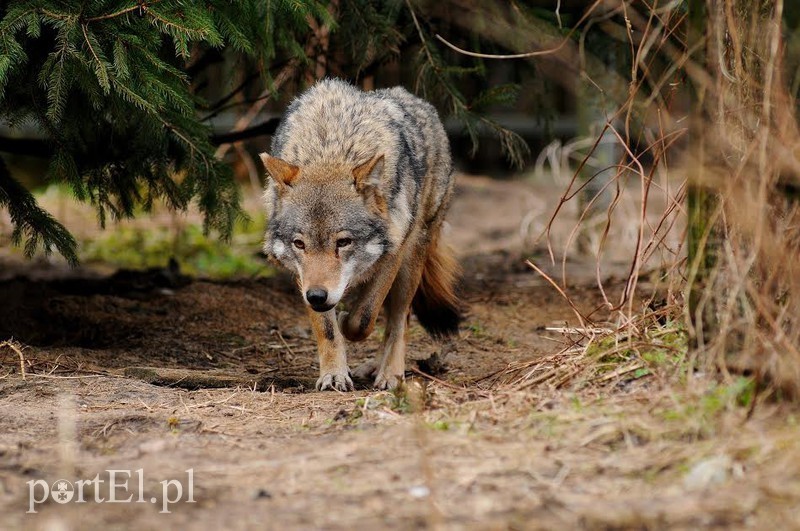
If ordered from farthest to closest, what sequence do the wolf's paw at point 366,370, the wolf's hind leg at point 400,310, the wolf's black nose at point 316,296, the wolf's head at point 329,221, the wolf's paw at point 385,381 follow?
the wolf's paw at point 366,370
the wolf's hind leg at point 400,310
the wolf's paw at point 385,381
the wolf's head at point 329,221
the wolf's black nose at point 316,296

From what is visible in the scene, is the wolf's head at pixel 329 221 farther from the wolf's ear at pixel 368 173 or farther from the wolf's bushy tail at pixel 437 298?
the wolf's bushy tail at pixel 437 298

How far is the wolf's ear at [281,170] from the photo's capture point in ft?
16.8

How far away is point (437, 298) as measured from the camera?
611 cm

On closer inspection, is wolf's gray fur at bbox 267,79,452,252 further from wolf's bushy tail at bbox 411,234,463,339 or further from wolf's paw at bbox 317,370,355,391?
wolf's paw at bbox 317,370,355,391

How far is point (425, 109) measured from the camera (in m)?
6.19

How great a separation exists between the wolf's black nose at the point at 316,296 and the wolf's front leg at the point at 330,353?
0.53 metres

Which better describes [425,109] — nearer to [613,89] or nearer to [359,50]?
[359,50]

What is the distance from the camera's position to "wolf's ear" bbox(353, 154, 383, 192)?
511 cm

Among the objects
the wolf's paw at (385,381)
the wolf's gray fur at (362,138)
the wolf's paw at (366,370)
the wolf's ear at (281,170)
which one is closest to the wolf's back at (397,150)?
the wolf's gray fur at (362,138)

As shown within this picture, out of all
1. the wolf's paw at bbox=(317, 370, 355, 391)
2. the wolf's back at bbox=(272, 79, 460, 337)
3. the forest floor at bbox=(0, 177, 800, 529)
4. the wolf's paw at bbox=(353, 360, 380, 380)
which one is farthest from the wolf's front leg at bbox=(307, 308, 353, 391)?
the wolf's back at bbox=(272, 79, 460, 337)

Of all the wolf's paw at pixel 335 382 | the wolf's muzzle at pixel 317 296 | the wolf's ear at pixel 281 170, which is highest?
the wolf's ear at pixel 281 170

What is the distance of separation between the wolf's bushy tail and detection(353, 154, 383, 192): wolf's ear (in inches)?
41.6

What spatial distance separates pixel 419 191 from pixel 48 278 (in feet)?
13.4

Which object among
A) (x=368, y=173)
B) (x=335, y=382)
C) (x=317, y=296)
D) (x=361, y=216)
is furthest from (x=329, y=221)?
(x=335, y=382)
